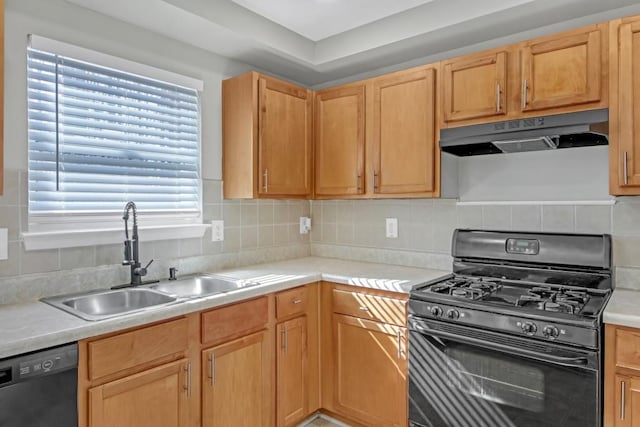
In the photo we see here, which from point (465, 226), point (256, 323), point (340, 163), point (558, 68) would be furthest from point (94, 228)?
point (558, 68)

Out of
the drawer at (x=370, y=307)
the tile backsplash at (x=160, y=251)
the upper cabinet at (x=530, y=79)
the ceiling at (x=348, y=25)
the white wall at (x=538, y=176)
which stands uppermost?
the ceiling at (x=348, y=25)

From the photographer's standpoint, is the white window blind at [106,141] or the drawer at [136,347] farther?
the white window blind at [106,141]

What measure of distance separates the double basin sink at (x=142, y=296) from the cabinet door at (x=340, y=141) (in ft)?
3.12

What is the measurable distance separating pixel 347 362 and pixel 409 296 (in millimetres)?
607

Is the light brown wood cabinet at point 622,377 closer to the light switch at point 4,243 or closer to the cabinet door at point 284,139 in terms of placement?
the cabinet door at point 284,139

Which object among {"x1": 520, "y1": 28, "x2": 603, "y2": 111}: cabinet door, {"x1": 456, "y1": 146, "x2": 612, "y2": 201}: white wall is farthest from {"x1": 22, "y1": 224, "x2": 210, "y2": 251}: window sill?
{"x1": 520, "y1": 28, "x2": 603, "y2": 111}: cabinet door

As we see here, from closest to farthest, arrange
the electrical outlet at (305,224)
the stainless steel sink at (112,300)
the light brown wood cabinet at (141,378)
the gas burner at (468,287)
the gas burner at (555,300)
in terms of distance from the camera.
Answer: the light brown wood cabinet at (141,378) → the gas burner at (555,300) → the stainless steel sink at (112,300) → the gas burner at (468,287) → the electrical outlet at (305,224)

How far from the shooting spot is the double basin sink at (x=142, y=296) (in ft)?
6.05

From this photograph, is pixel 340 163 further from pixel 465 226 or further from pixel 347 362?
pixel 347 362

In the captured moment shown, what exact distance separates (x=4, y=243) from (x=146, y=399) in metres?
0.91

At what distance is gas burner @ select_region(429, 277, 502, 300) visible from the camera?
2.00 meters

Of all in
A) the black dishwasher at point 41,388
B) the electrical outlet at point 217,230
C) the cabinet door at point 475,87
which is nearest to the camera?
the black dishwasher at point 41,388

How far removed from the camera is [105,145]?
83.9 inches

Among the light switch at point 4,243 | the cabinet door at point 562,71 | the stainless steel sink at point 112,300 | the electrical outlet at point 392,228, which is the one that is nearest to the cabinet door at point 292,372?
the stainless steel sink at point 112,300
